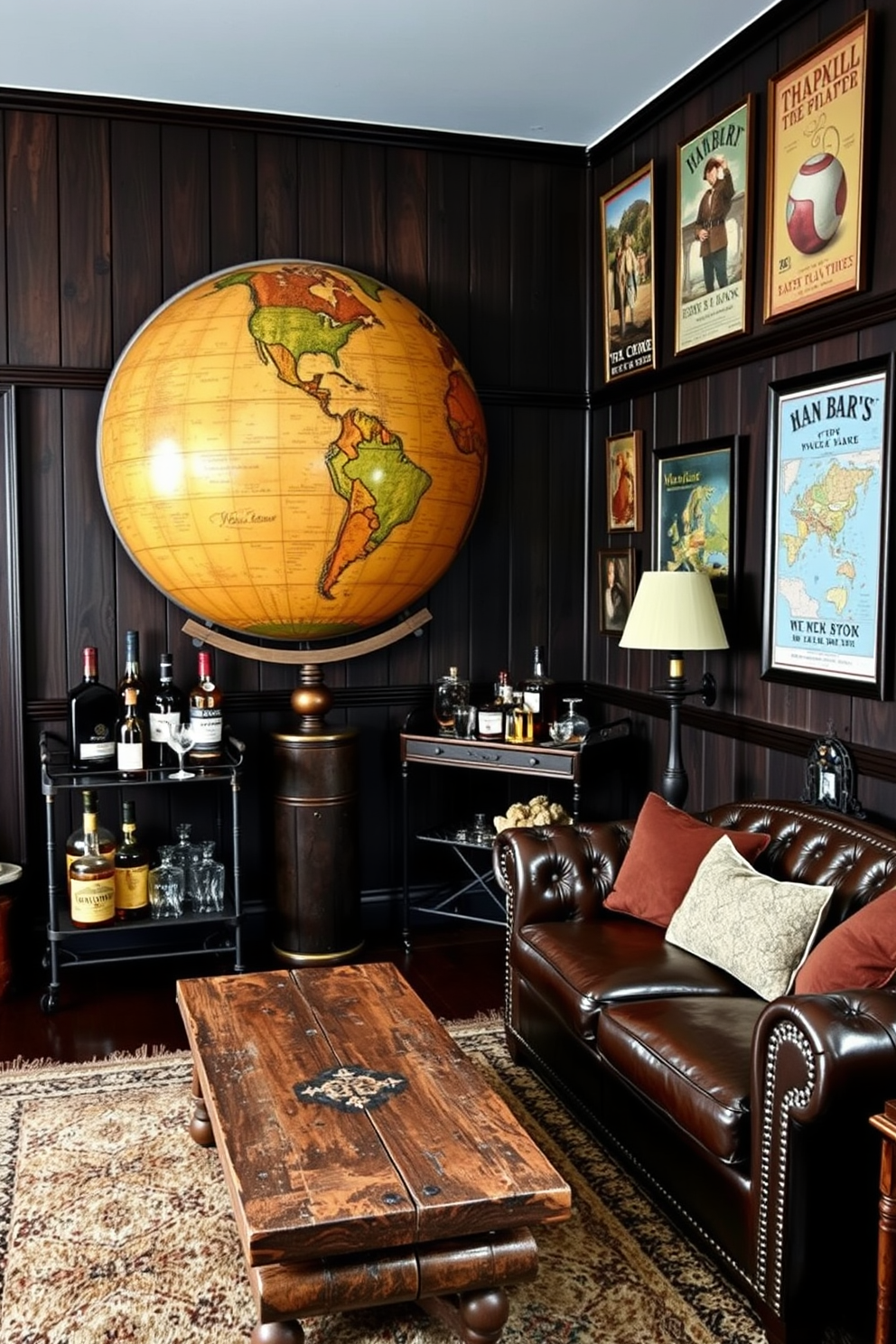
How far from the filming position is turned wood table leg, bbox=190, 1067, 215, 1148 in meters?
3.23

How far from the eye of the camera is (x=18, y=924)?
186 inches

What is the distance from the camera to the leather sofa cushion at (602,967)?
3143 mm

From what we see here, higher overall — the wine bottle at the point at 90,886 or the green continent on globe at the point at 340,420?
the green continent on globe at the point at 340,420

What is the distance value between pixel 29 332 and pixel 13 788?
68.9 inches

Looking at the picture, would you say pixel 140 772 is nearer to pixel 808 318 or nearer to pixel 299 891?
pixel 299 891

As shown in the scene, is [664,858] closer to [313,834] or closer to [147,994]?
[313,834]

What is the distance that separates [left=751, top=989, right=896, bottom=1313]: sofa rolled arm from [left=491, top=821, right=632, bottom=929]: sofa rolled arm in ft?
4.30

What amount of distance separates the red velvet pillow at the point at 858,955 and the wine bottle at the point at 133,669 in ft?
9.07

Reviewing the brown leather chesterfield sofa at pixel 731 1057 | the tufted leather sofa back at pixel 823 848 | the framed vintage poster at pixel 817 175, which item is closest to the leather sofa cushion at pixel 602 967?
the brown leather chesterfield sofa at pixel 731 1057

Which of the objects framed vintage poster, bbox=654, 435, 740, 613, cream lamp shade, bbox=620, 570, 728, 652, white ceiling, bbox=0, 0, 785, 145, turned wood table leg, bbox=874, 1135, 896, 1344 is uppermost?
white ceiling, bbox=0, 0, 785, 145

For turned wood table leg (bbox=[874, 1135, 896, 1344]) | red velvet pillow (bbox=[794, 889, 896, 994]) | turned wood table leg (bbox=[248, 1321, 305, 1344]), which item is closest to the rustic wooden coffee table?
turned wood table leg (bbox=[248, 1321, 305, 1344])

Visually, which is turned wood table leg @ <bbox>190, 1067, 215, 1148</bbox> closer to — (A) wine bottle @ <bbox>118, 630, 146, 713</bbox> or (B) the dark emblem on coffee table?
(B) the dark emblem on coffee table

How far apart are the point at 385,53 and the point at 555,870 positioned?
2.88 m

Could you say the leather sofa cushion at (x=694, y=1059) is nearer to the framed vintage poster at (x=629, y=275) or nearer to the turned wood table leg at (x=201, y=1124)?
the turned wood table leg at (x=201, y=1124)
